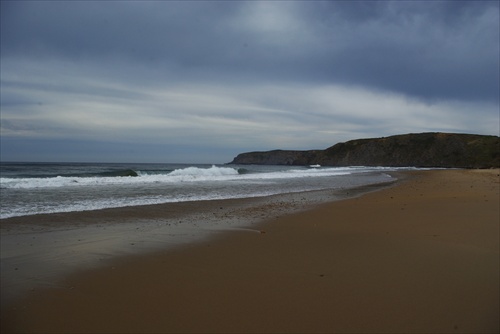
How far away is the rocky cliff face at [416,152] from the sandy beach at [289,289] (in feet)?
243

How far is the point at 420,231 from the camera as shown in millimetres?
5980

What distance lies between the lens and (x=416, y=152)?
8944 centimetres

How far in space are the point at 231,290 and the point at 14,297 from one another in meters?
2.09

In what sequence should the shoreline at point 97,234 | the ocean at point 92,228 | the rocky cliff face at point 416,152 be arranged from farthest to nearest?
the rocky cliff face at point 416,152 → the ocean at point 92,228 → the shoreline at point 97,234

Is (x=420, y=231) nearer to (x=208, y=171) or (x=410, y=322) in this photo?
(x=410, y=322)

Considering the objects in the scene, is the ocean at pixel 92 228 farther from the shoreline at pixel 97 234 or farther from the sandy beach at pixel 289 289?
the sandy beach at pixel 289 289

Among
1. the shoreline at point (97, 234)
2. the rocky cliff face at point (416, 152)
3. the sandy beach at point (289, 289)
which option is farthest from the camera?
the rocky cliff face at point (416, 152)

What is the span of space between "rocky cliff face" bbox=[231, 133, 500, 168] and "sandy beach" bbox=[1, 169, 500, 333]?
73985mm

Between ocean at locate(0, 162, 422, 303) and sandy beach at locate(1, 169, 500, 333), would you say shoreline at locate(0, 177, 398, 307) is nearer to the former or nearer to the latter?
ocean at locate(0, 162, 422, 303)

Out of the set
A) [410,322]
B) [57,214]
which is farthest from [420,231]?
[57,214]

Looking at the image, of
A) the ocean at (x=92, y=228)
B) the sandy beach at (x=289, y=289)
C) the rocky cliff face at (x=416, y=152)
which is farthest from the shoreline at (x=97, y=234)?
the rocky cliff face at (x=416, y=152)

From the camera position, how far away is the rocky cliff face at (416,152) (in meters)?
75.2

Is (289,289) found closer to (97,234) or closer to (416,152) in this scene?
(97,234)

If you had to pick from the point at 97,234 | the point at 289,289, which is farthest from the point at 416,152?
the point at 289,289
